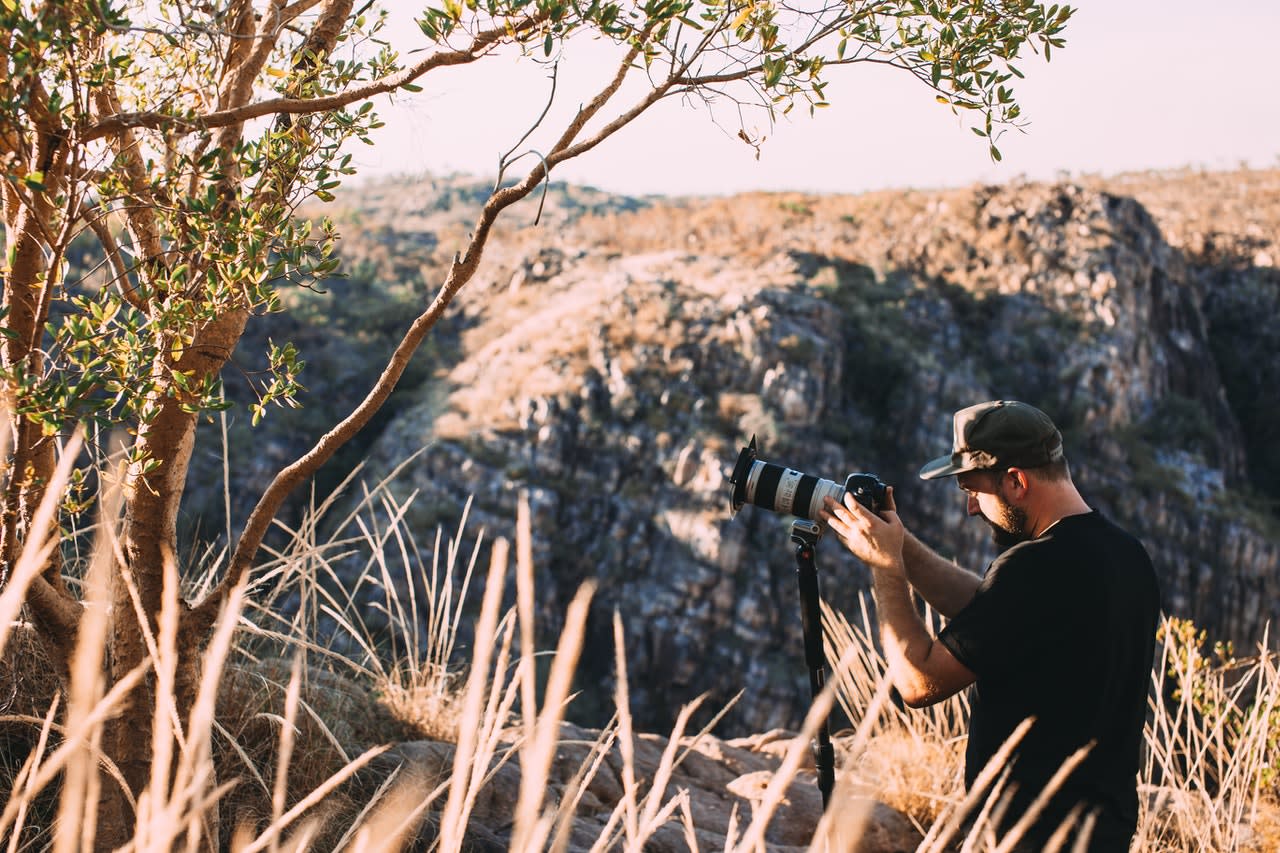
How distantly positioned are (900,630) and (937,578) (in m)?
0.55

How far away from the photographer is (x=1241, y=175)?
29.5m

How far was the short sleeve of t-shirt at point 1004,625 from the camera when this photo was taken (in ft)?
6.11

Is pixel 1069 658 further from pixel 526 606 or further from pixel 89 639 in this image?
pixel 89 639

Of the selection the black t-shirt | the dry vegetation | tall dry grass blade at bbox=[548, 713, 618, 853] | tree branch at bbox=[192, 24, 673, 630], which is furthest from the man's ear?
tree branch at bbox=[192, 24, 673, 630]

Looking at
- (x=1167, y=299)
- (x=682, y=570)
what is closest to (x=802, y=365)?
(x=682, y=570)

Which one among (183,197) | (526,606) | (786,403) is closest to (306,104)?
(183,197)

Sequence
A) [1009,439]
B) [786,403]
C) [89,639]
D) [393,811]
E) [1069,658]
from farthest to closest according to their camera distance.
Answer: [786,403] < [393,811] < [1009,439] < [1069,658] < [89,639]

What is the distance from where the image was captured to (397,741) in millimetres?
3369

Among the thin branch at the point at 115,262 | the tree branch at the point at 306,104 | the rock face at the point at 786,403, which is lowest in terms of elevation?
the rock face at the point at 786,403

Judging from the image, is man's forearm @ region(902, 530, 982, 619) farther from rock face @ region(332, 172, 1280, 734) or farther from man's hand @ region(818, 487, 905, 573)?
rock face @ region(332, 172, 1280, 734)

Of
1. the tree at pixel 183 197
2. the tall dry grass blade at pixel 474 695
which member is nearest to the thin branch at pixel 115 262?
the tree at pixel 183 197

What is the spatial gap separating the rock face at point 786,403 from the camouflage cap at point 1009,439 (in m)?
9.47

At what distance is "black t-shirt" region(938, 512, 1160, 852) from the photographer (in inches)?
73.2

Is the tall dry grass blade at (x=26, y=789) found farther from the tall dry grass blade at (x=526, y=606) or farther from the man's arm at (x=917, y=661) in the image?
the man's arm at (x=917, y=661)
